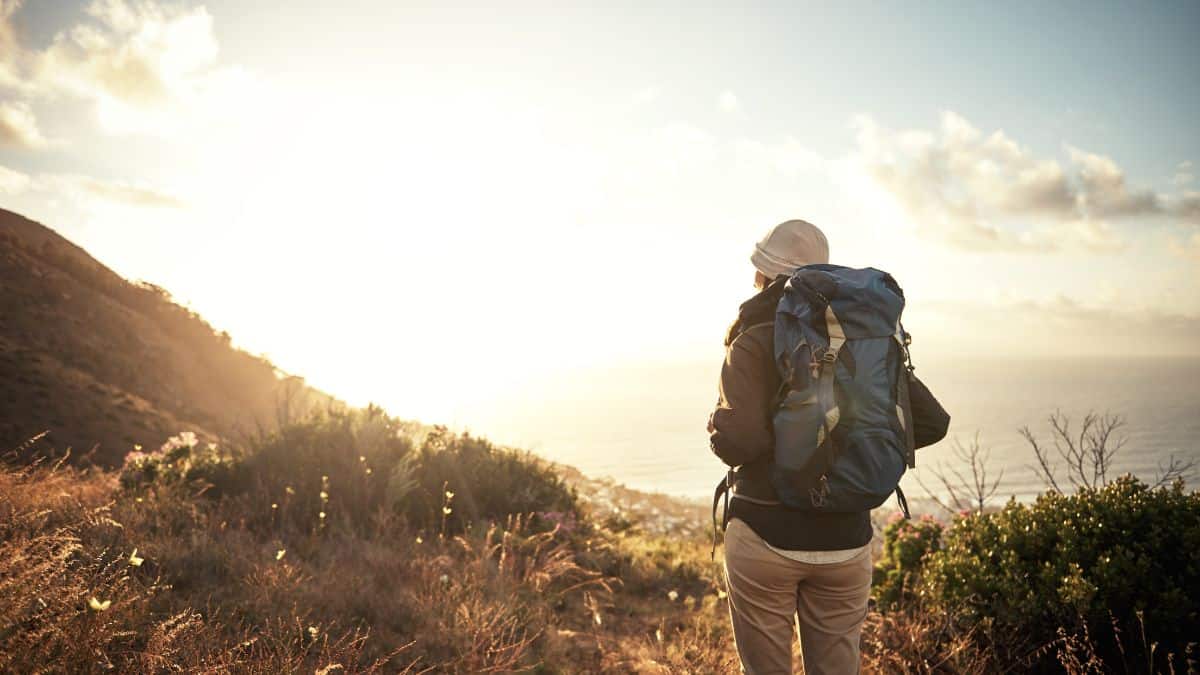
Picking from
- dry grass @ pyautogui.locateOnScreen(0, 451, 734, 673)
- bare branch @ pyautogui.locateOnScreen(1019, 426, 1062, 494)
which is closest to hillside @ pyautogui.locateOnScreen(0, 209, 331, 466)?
dry grass @ pyautogui.locateOnScreen(0, 451, 734, 673)

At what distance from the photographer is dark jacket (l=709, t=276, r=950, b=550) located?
258 centimetres

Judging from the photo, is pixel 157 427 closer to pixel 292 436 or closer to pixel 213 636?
pixel 292 436

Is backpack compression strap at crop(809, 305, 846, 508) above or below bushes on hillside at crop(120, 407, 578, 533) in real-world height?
above

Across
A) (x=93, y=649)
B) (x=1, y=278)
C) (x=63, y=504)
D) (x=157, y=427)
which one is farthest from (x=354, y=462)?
(x=1, y=278)

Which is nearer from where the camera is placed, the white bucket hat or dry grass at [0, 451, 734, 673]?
the white bucket hat

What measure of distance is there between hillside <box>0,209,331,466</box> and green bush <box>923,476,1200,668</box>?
9157mm

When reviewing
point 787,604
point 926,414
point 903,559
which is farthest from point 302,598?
point 903,559

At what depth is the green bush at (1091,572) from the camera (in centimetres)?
405

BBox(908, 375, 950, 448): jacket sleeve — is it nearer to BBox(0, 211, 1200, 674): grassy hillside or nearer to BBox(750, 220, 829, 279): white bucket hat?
BBox(750, 220, 829, 279): white bucket hat

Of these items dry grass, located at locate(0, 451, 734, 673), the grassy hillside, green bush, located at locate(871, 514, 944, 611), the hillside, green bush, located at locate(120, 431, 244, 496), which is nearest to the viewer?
dry grass, located at locate(0, 451, 734, 673)

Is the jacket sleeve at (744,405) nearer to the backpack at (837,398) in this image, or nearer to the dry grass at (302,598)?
the backpack at (837,398)

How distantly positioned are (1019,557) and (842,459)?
11.5ft

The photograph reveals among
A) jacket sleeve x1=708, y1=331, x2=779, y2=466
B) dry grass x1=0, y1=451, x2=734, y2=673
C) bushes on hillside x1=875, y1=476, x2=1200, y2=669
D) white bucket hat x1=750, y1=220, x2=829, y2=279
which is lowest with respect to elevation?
dry grass x1=0, y1=451, x2=734, y2=673

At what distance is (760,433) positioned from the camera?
2607mm
